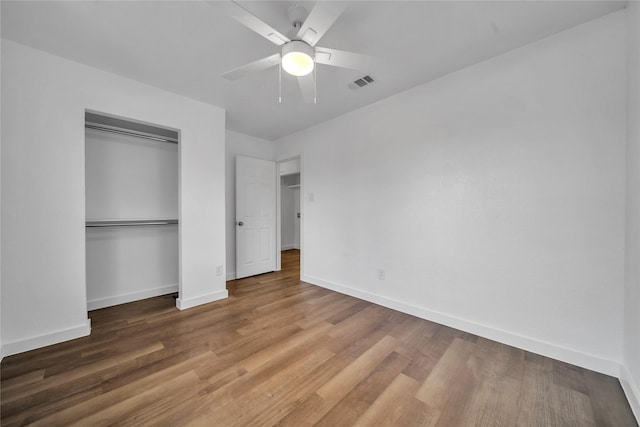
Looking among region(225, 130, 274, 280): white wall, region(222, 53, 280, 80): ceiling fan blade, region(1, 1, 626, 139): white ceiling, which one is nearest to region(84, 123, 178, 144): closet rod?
region(1, 1, 626, 139): white ceiling

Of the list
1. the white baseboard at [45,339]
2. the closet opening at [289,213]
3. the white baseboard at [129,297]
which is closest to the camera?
the white baseboard at [45,339]

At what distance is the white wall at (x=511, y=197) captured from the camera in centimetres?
169

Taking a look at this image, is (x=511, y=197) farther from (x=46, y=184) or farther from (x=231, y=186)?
(x=46, y=184)

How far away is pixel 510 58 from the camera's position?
2.02 metres

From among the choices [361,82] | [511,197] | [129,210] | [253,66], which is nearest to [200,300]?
[129,210]

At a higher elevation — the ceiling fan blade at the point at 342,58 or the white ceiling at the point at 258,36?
the white ceiling at the point at 258,36

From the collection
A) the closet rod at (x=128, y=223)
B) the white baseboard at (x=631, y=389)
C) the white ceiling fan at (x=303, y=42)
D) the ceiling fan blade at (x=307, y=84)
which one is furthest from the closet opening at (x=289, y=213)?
the white baseboard at (x=631, y=389)

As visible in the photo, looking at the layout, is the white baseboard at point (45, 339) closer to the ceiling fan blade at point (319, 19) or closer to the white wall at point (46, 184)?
the white wall at point (46, 184)

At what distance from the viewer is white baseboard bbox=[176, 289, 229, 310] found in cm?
278

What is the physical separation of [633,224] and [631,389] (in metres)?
1.01

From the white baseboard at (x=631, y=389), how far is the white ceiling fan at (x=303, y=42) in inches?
101

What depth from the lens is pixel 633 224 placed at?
1.47 m

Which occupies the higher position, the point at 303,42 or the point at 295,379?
the point at 303,42

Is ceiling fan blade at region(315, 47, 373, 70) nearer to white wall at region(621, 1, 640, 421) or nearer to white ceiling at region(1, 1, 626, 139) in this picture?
white ceiling at region(1, 1, 626, 139)
